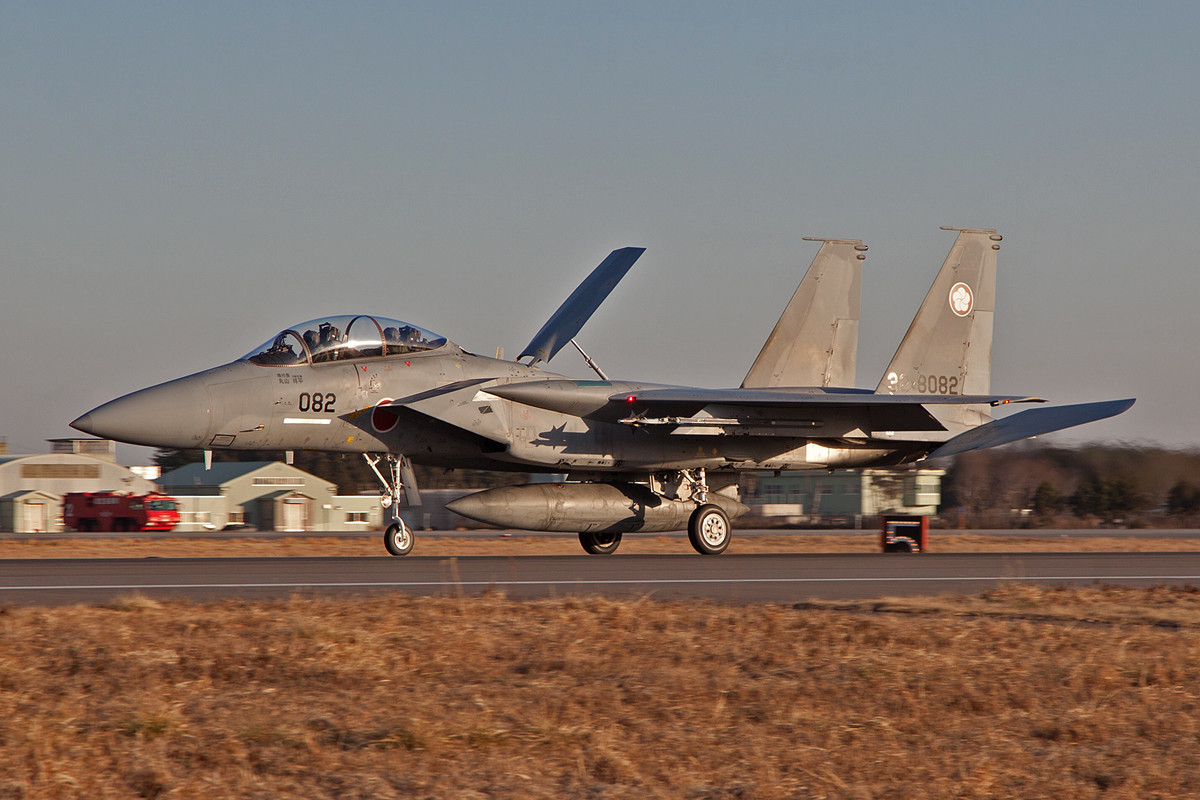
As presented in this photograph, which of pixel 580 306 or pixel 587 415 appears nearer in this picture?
pixel 587 415

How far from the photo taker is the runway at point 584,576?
988cm

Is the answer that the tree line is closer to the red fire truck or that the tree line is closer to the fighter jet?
the fighter jet

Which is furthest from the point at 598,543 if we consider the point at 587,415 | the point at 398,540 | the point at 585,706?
the point at 585,706

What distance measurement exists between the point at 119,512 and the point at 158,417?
122ft

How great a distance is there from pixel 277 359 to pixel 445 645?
9340 mm

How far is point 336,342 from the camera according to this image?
15.1 metres

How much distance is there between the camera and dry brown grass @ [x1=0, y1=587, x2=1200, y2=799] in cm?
393

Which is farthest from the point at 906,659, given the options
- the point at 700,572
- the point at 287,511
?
the point at 287,511

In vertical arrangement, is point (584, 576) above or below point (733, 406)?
below

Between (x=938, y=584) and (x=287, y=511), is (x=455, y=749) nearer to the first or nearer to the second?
(x=938, y=584)

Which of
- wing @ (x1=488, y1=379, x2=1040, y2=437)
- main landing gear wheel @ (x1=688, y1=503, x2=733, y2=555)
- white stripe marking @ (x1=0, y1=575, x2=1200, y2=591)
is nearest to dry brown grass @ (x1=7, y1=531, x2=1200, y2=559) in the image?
main landing gear wheel @ (x1=688, y1=503, x2=733, y2=555)

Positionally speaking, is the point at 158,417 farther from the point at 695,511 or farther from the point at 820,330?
the point at 820,330

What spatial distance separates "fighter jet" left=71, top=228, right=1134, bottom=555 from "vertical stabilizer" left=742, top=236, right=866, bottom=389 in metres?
0.04

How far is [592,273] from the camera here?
19000mm
